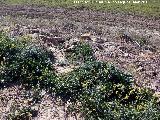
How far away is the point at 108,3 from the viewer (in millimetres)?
21766

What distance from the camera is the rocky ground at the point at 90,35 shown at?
12.6 meters

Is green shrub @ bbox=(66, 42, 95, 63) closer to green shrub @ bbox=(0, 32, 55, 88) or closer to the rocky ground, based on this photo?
the rocky ground

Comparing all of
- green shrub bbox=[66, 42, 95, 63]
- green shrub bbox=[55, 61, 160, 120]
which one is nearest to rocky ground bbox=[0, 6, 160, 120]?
green shrub bbox=[66, 42, 95, 63]

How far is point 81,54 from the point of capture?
14453 millimetres

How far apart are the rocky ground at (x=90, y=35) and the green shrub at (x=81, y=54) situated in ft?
1.14

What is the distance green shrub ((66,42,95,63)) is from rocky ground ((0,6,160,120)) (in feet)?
1.14

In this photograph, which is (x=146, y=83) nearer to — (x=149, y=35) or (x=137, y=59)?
(x=137, y=59)

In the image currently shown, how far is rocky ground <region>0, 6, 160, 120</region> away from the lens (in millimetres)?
12568

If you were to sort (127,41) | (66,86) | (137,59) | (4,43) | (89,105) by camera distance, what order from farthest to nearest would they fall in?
(127,41), (137,59), (4,43), (66,86), (89,105)

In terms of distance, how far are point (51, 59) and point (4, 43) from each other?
168 cm

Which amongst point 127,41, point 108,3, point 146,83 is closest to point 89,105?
point 146,83

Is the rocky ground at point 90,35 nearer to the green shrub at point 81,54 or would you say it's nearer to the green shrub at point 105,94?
the green shrub at point 81,54

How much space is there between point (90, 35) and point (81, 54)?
104 inches

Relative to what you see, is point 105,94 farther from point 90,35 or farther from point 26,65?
point 90,35
